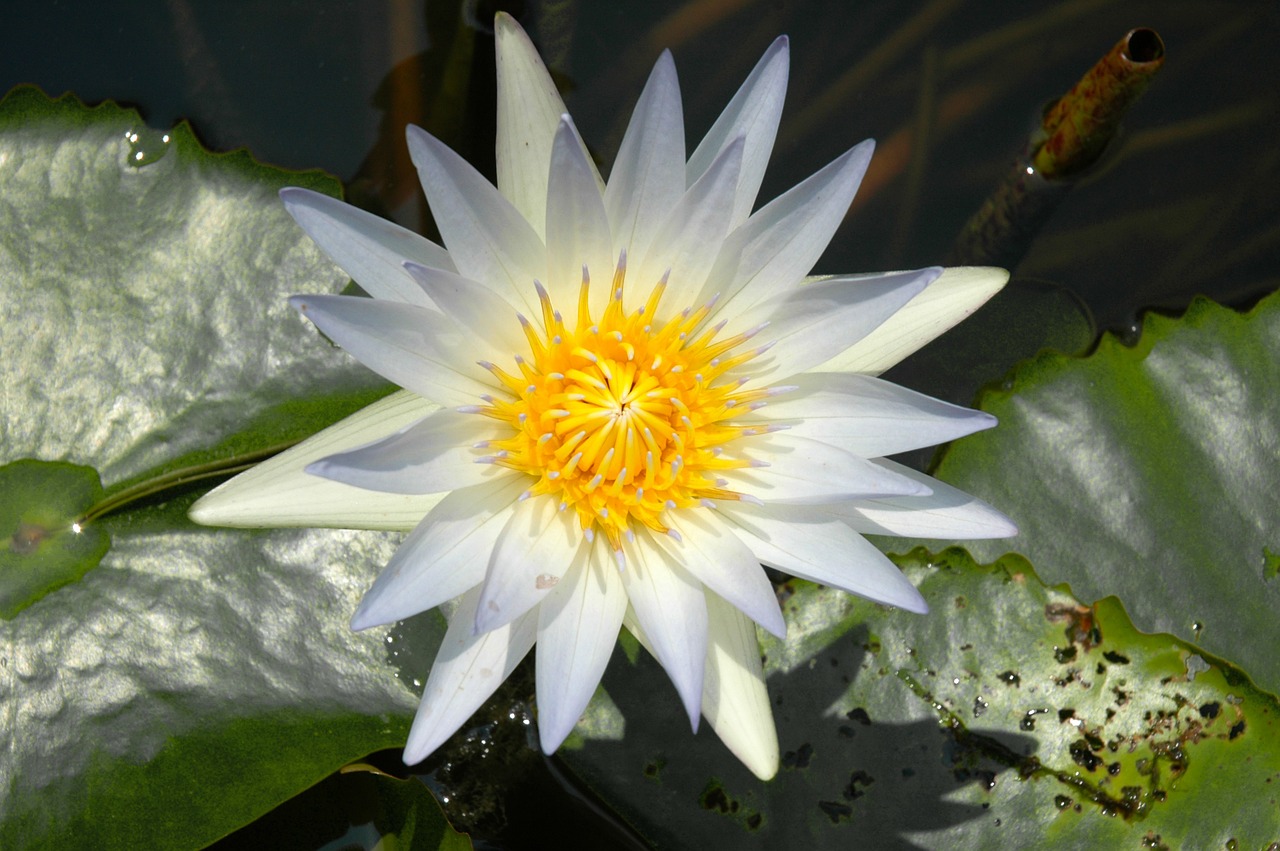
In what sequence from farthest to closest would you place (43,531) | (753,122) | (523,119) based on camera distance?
(43,531) < (523,119) < (753,122)

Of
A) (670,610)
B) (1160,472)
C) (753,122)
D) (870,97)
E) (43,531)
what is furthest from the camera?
(870,97)

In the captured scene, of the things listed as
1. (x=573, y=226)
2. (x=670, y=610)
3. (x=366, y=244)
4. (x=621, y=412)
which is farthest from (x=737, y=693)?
(x=366, y=244)

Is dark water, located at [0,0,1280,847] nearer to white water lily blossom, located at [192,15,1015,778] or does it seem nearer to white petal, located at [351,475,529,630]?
white water lily blossom, located at [192,15,1015,778]

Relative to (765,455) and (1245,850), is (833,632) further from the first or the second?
(1245,850)

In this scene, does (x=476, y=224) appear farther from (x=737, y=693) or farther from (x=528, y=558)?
(x=737, y=693)

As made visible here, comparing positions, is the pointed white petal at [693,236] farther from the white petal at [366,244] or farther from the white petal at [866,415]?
the white petal at [366,244]

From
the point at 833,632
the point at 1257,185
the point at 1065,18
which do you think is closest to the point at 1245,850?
the point at 833,632
